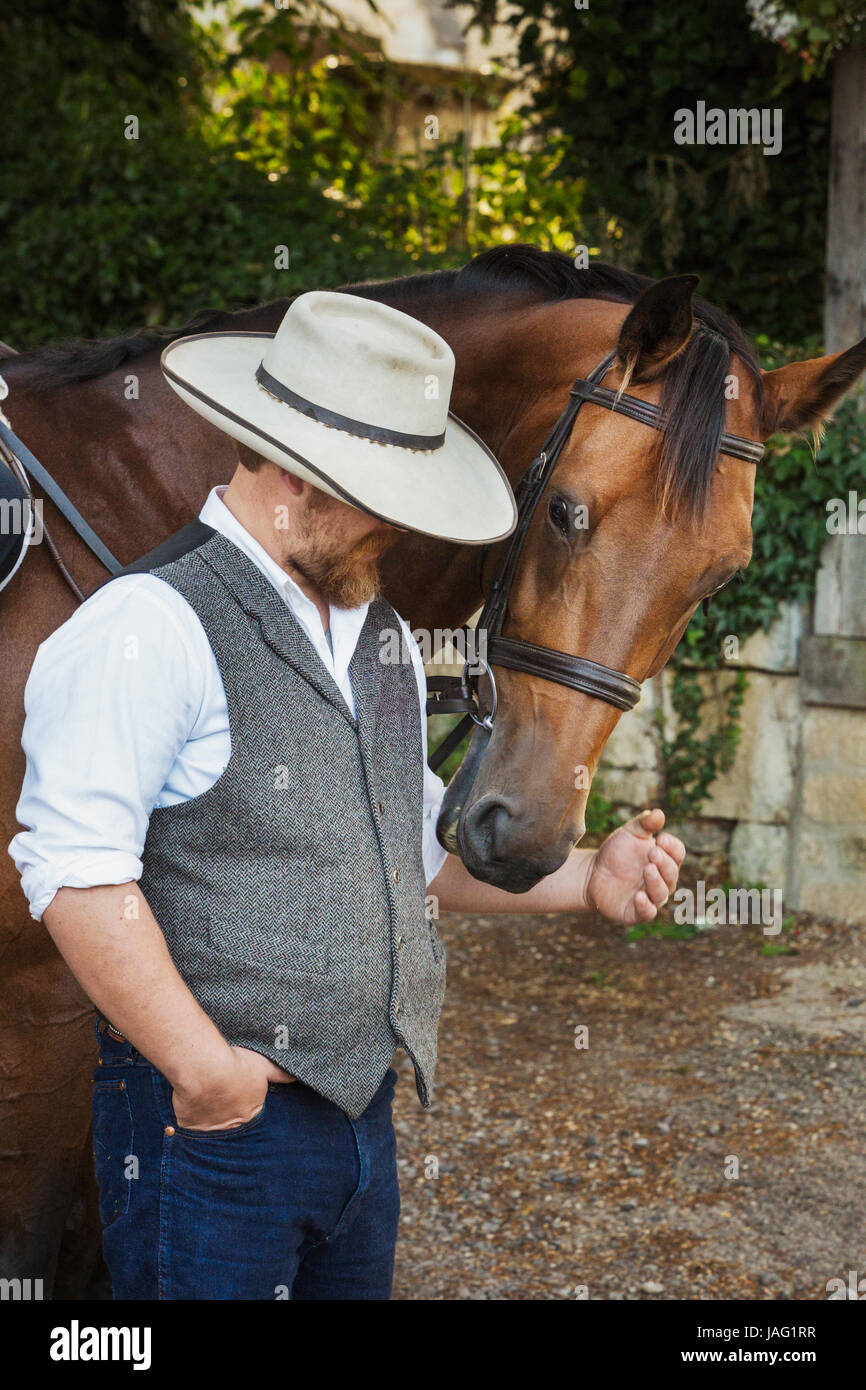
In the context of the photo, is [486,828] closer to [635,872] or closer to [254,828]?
[635,872]

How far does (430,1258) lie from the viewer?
3346mm

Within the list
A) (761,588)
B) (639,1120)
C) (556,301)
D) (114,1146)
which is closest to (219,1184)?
(114,1146)

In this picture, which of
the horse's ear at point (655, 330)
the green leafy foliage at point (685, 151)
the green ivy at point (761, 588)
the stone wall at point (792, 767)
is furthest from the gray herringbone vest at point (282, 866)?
the green leafy foliage at point (685, 151)

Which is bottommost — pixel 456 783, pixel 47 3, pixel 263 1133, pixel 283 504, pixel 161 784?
pixel 263 1133

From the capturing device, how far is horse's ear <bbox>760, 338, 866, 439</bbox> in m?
2.36

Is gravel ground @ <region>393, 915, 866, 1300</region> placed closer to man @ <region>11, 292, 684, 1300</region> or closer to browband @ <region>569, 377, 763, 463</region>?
man @ <region>11, 292, 684, 1300</region>

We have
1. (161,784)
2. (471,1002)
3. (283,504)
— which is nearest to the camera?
(161,784)

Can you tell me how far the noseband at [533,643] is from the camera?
6.66 feet

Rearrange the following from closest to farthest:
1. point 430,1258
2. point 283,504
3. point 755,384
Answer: point 283,504, point 755,384, point 430,1258

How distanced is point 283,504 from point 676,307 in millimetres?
864

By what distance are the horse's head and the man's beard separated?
0.49 m

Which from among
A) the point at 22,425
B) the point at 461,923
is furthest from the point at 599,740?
the point at 461,923

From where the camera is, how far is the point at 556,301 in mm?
2451

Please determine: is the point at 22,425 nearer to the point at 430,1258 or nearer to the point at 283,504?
the point at 283,504
